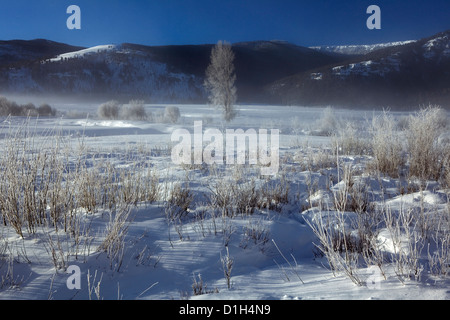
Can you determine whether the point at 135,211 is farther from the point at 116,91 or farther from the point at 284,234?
the point at 116,91

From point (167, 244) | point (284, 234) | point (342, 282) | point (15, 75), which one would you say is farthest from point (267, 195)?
point (15, 75)

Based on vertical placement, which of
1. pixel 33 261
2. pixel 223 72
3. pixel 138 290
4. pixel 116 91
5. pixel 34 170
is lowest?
pixel 138 290

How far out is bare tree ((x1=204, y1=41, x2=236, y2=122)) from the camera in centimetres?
2139

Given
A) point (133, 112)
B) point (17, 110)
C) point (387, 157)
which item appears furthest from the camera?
point (133, 112)

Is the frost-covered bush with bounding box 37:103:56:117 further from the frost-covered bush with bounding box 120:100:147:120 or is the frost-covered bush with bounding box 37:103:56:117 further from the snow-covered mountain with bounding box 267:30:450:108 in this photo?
the snow-covered mountain with bounding box 267:30:450:108

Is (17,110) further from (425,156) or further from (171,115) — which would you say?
(425,156)

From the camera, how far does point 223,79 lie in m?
22.0

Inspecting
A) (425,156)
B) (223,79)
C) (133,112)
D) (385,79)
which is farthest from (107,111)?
(385,79)

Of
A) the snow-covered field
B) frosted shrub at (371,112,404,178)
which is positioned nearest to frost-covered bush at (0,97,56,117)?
the snow-covered field

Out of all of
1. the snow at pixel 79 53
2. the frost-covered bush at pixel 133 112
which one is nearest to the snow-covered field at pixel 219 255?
the frost-covered bush at pixel 133 112

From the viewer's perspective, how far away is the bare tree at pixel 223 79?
21.4 metres

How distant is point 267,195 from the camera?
3.53 metres

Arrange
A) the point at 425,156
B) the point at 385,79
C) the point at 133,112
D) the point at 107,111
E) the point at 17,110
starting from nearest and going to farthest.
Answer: the point at 425,156 → the point at 17,110 → the point at 133,112 → the point at 107,111 → the point at 385,79
